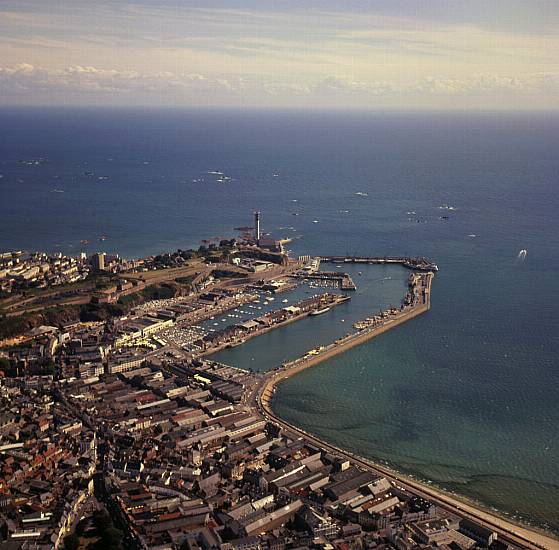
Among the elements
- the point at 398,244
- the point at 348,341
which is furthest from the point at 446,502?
the point at 398,244

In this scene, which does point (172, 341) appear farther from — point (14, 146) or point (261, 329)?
point (14, 146)

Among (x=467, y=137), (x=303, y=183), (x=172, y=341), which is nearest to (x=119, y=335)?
(x=172, y=341)

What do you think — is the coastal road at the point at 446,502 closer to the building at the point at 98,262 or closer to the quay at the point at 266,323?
the quay at the point at 266,323

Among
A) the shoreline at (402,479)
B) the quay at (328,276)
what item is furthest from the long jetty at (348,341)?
the quay at (328,276)

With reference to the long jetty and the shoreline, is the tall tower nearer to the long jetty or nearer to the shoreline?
the long jetty

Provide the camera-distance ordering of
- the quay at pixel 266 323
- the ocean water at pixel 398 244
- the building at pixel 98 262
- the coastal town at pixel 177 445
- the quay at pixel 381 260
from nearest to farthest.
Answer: the coastal town at pixel 177 445, the ocean water at pixel 398 244, the quay at pixel 266 323, the building at pixel 98 262, the quay at pixel 381 260

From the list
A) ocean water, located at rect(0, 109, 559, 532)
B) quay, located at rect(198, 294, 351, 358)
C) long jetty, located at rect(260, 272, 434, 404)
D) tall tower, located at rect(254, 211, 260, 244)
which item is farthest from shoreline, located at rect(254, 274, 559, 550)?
tall tower, located at rect(254, 211, 260, 244)
